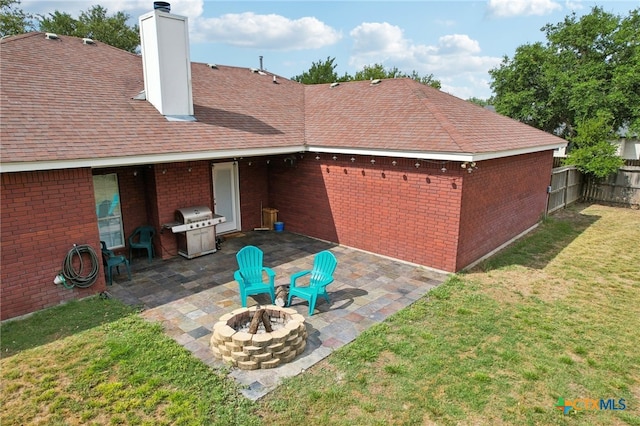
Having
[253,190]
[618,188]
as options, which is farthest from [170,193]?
[618,188]

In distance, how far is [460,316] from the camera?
671cm

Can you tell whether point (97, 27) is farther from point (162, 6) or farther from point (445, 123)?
point (445, 123)

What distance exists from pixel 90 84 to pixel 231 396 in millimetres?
8295

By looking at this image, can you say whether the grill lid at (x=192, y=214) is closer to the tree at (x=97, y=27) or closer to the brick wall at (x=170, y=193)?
the brick wall at (x=170, y=193)

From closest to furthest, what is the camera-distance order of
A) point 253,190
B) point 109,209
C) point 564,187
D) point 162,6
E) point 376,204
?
point 109,209 → point 162,6 → point 376,204 → point 253,190 → point 564,187

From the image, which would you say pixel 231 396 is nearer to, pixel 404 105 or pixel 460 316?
pixel 460 316

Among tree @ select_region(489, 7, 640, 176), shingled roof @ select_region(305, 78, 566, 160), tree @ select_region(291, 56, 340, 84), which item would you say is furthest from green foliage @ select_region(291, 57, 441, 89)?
shingled roof @ select_region(305, 78, 566, 160)

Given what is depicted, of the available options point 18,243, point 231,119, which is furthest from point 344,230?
point 18,243

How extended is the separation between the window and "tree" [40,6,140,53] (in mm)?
26850

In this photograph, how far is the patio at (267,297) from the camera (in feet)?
18.4

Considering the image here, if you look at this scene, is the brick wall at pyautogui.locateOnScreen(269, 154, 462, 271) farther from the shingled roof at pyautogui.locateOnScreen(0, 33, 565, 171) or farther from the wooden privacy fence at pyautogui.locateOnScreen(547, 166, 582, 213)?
the wooden privacy fence at pyautogui.locateOnScreen(547, 166, 582, 213)

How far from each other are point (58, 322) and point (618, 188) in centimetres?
2006

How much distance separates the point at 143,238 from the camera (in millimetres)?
9492

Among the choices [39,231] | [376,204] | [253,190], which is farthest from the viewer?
[253,190]
